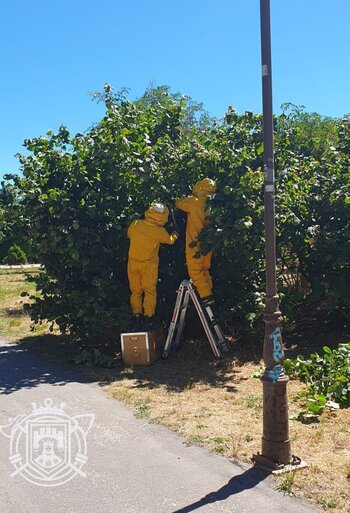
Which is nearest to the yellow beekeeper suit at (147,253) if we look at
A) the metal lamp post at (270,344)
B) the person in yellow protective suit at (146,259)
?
the person in yellow protective suit at (146,259)

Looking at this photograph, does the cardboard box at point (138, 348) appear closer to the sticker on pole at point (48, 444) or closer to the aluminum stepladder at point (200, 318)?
the aluminum stepladder at point (200, 318)

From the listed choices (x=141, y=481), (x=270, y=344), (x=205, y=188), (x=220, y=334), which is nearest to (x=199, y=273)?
(x=220, y=334)

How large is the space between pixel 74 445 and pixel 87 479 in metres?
0.69

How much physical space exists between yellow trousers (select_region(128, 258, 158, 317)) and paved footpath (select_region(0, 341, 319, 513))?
261 centimetres

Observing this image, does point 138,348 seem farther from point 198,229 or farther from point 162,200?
point 162,200

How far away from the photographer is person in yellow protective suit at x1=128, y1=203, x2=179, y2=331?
7559 mm

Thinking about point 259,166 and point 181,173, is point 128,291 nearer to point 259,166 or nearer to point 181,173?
point 181,173

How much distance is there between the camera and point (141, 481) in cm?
378

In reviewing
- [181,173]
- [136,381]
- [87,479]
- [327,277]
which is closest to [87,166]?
[181,173]

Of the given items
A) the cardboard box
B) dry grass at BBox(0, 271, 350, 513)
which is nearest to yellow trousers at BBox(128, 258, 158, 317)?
the cardboard box

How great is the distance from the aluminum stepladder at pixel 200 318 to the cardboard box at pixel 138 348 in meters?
0.38

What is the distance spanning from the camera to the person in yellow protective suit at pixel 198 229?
7543 millimetres

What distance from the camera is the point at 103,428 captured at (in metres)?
4.89

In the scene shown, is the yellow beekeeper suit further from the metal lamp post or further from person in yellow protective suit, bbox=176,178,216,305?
the metal lamp post
